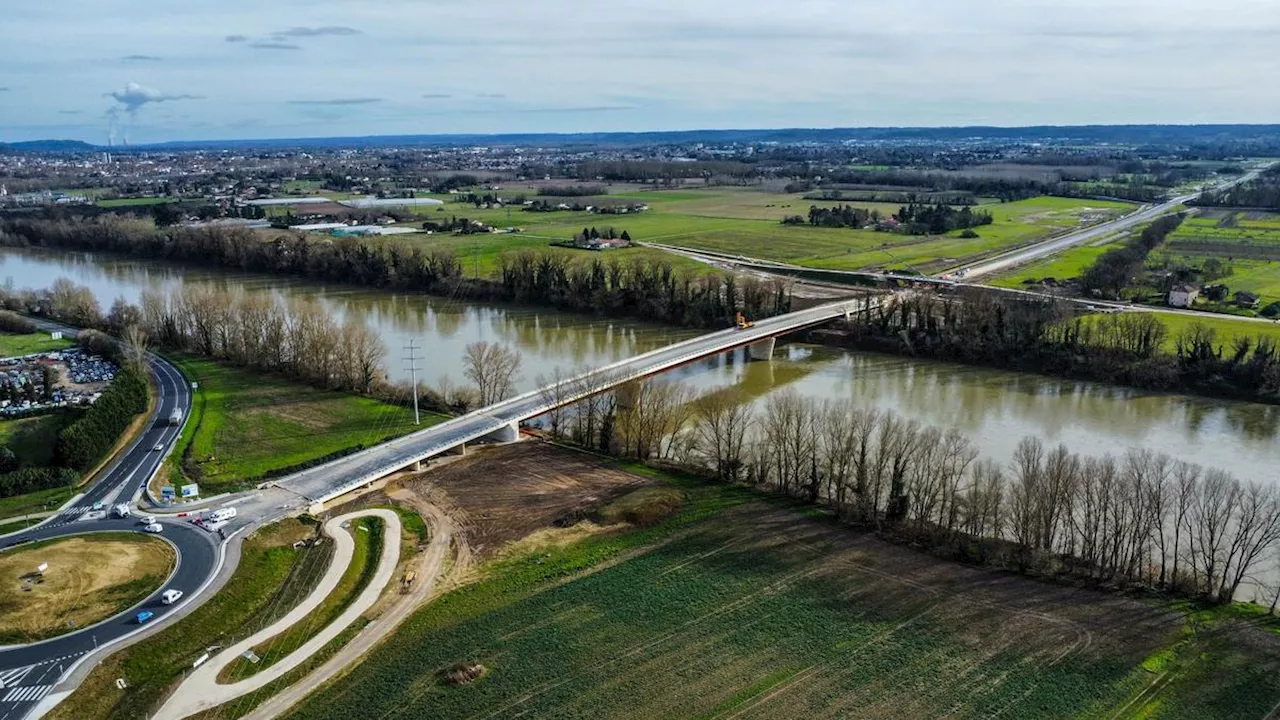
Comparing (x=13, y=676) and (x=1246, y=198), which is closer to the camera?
(x=13, y=676)

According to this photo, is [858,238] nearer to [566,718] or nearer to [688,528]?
[688,528]

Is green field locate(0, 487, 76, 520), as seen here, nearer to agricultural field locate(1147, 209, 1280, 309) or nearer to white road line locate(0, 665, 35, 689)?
white road line locate(0, 665, 35, 689)

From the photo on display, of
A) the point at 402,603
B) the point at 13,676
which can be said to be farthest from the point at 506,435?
the point at 13,676

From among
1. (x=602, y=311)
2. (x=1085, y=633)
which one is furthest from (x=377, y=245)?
(x=1085, y=633)

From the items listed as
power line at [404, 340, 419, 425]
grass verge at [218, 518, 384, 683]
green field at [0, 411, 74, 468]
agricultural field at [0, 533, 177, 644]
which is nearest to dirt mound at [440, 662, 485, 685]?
grass verge at [218, 518, 384, 683]

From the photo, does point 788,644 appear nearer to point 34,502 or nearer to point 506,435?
point 506,435

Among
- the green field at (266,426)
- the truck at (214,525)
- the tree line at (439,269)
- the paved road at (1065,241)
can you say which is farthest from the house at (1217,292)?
the truck at (214,525)

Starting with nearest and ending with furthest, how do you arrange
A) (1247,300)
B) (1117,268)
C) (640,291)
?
(1247,300), (640,291), (1117,268)
